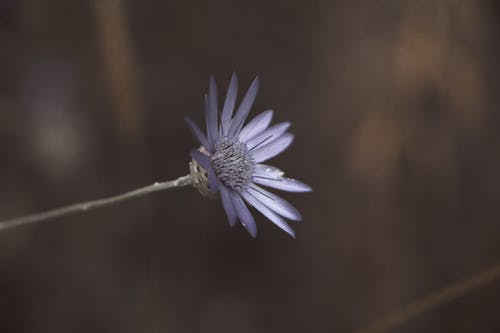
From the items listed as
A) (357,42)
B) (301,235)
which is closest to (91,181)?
(301,235)

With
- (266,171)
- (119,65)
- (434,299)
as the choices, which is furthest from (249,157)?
(434,299)

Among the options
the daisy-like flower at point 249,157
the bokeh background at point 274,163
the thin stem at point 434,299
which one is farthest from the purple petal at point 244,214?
the thin stem at point 434,299

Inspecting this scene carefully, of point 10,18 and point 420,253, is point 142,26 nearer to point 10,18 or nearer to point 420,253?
point 10,18

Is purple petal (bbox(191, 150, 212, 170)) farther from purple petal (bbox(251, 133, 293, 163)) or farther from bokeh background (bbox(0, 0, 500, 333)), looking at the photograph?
bokeh background (bbox(0, 0, 500, 333))

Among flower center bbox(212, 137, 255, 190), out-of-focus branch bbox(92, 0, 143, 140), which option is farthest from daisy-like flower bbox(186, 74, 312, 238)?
out-of-focus branch bbox(92, 0, 143, 140)

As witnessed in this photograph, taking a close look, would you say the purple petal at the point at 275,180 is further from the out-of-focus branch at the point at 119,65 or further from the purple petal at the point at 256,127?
the out-of-focus branch at the point at 119,65

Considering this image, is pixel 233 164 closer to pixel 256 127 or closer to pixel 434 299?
pixel 256 127
